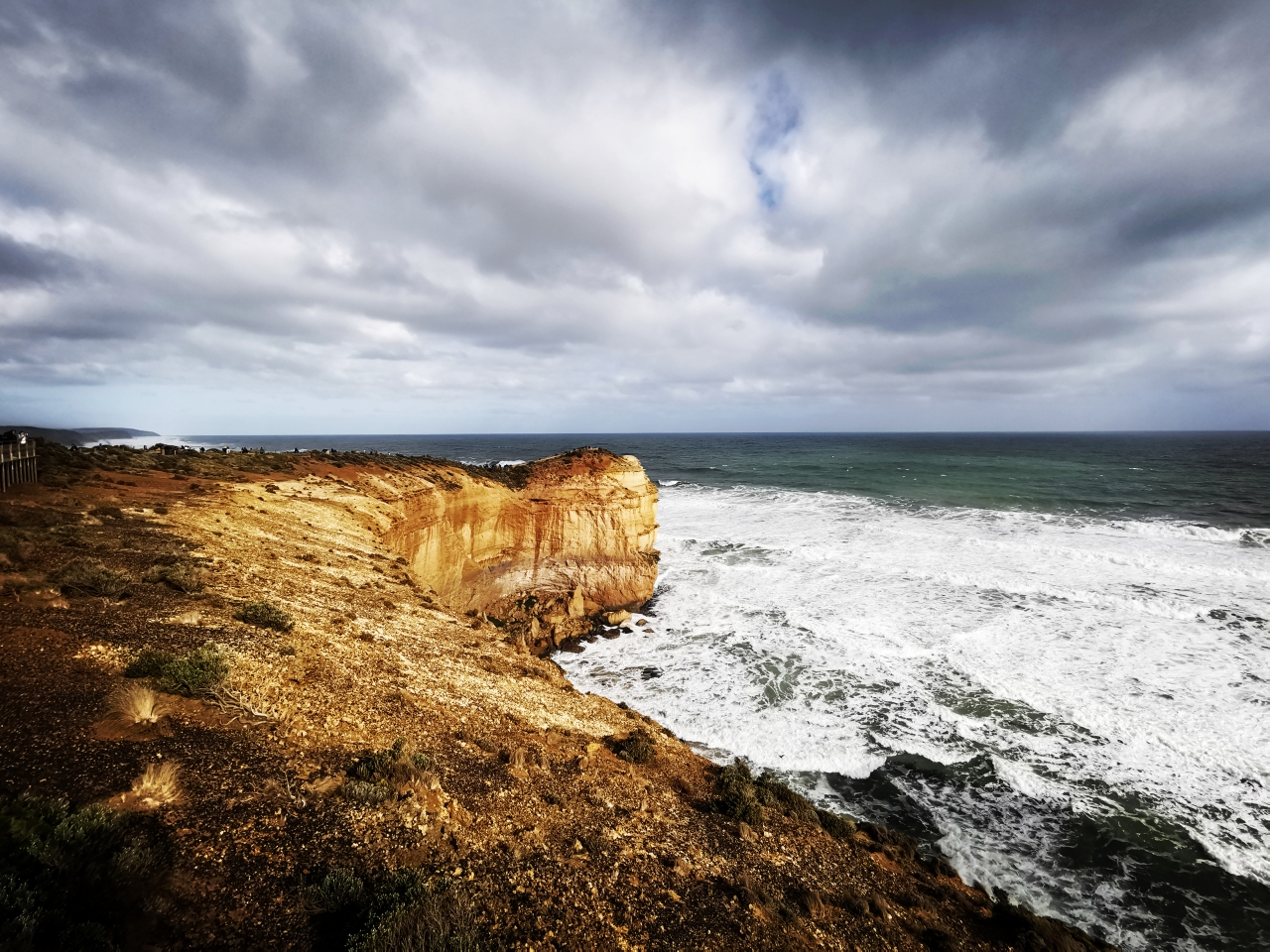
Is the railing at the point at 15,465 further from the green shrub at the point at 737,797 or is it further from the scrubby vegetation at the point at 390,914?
the green shrub at the point at 737,797

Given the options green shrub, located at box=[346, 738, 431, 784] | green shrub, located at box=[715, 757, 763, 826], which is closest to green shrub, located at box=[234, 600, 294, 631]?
green shrub, located at box=[346, 738, 431, 784]

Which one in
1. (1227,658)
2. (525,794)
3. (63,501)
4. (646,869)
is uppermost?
(63,501)

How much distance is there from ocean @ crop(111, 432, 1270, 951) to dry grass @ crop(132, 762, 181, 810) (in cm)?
1044

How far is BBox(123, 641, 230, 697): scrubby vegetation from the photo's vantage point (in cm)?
605

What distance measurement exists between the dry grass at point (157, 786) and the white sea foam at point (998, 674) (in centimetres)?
1088

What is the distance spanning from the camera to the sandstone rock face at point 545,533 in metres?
19.4

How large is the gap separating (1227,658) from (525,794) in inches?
903

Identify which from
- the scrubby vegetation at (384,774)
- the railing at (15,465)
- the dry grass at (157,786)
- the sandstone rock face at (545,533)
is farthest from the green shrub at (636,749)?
the railing at (15,465)

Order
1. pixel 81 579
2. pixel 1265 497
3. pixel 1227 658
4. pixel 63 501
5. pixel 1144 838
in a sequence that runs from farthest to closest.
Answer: pixel 1265 497 → pixel 1227 658 → pixel 63 501 → pixel 1144 838 → pixel 81 579

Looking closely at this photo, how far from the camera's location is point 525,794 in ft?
20.8

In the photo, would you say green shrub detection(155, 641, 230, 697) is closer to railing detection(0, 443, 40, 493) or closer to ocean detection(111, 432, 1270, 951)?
ocean detection(111, 432, 1270, 951)

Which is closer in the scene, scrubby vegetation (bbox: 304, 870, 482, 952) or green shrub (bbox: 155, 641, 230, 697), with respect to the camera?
scrubby vegetation (bbox: 304, 870, 482, 952)

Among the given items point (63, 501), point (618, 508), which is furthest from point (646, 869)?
point (618, 508)

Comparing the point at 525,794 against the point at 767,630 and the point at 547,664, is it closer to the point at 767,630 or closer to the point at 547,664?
the point at 547,664
